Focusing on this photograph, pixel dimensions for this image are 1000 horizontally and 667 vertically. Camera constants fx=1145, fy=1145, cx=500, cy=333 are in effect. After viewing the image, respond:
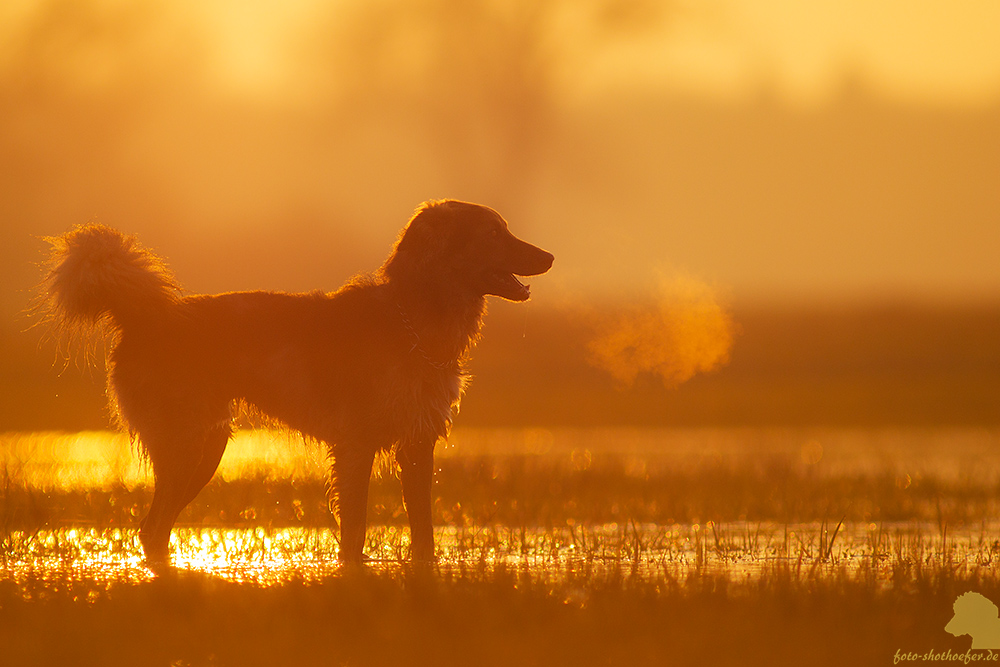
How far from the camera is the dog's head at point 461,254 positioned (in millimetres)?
8242

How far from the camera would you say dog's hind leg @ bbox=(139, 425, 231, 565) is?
809cm

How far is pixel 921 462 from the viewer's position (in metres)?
15.7

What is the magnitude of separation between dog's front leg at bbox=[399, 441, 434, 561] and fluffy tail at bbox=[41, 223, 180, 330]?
2.07 metres

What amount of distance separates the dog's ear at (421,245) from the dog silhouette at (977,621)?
4096 mm

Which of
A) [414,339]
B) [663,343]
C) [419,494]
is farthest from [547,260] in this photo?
[663,343]

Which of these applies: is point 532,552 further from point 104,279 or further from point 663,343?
point 663,343

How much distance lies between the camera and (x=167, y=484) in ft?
27.0

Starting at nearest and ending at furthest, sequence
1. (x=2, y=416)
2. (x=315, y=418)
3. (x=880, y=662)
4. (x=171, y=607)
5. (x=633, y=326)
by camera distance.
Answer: (x=880, y=662), (x=171, y=607), (x=315, y=418), (x=633, y=326), (x=2, y=416)

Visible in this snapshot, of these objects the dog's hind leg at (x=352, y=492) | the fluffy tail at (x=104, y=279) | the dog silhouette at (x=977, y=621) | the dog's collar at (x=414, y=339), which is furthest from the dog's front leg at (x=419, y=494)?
the dog silhouette at (x=977, y=621)

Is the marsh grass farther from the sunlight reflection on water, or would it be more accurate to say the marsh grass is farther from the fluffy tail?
the fluffy tail

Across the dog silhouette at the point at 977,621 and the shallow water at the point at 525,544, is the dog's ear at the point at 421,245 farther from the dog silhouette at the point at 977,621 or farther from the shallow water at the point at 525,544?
the dog silhouette at the point at 977,621

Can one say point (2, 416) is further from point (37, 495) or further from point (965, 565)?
point (965, 565)

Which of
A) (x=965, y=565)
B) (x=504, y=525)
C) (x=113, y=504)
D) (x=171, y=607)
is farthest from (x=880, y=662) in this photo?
(x=113, y=504)

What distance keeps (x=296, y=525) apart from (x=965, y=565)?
18.2ft
